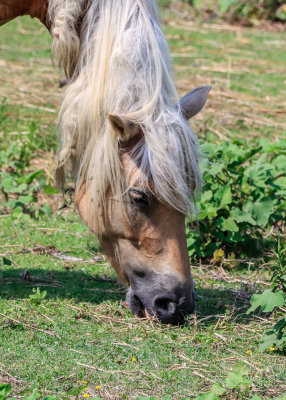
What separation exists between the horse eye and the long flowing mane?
0.05m

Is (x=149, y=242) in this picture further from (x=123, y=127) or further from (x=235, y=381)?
(x=235, y=381)

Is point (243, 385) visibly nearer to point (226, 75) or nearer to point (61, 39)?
point (61, 39)

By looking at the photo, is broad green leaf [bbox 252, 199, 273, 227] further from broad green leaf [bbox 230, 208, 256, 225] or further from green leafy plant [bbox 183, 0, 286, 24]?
green leafy plant [bbox 183, 0, 286, 24]

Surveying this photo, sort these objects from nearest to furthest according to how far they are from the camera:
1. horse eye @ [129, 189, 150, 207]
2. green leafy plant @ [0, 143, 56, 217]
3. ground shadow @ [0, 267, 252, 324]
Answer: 1. horse eye @ [129, 189, 150, 207]
2. ground shadow @ [0, 267, 252, 324]
3. green leafy plant @ [0, 143, 56, 217]

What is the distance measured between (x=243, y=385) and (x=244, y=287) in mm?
1301

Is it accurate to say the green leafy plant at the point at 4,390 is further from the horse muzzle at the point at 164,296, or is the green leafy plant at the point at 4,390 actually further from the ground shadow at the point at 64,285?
the ground shadow at the point at 64,285

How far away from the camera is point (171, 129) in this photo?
118 inches

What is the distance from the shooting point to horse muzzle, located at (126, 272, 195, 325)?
10.0 ft

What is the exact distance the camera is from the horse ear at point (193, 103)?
3.26m

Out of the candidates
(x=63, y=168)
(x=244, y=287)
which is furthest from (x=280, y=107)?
(x=63, y=168)

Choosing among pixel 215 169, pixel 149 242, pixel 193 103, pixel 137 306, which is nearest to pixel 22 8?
pixel 193 103

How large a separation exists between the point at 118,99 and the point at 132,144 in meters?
0.20

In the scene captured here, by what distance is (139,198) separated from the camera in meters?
3.05

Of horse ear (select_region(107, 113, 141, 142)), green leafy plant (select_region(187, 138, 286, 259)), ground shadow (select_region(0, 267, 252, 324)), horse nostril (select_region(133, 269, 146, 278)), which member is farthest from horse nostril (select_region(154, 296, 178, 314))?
green leafy plant (select_region(187, 138, 286, 259))
